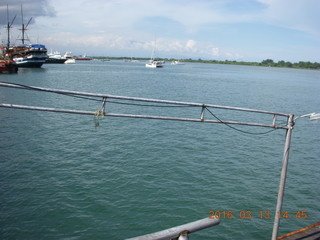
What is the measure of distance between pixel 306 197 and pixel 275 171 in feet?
10.1

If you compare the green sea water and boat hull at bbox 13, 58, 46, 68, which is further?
boat hull at bbox 13, 58, 46, 68

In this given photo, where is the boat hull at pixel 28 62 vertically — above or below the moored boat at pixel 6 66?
above

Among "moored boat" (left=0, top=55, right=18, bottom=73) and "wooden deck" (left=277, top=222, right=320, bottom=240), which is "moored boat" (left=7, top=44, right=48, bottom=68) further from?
"wooden deck" (left=277, top=222, right=320, bottom=240)

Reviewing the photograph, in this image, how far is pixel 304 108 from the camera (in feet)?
138

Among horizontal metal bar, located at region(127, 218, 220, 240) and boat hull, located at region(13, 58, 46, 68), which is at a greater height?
boat hull, located at region(13, 58, 46, 68)

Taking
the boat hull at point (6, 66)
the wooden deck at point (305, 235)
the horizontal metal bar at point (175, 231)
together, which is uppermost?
the boat hull at point (6, 66)
